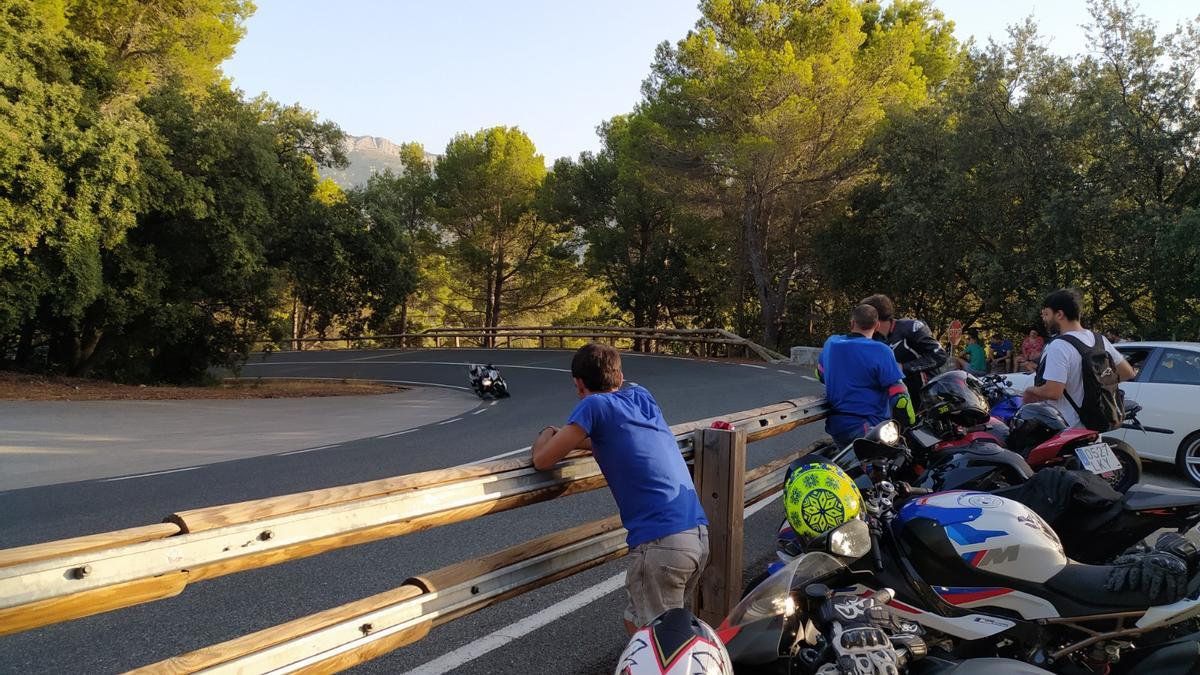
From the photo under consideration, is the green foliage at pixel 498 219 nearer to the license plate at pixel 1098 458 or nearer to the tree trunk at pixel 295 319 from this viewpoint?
the tree trunk at pixel 295 319

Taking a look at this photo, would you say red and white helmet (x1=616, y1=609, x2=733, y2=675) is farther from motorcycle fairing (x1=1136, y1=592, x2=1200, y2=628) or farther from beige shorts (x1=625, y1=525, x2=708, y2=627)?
motorcycle fairing (x1=1136, y1=592, x2=1200, y2=628)

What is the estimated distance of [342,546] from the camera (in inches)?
97.3

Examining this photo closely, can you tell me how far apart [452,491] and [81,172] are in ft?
54.3

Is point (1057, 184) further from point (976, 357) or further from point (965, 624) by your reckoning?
point (965, 624)

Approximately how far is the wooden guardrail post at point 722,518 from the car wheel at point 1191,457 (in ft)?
22.3

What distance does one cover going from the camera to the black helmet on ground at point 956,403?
5.27 metres

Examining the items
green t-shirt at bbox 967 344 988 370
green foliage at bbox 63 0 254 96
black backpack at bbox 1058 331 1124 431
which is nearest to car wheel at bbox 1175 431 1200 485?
black backpack at bbox 1058 331 1124 431

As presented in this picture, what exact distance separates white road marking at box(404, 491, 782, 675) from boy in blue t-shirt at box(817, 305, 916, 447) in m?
1.92

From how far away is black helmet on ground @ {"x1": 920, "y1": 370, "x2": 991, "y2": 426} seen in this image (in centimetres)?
527

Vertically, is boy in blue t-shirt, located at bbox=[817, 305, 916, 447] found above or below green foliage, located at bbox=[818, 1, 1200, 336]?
below

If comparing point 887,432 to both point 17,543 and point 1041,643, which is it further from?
point 17,543

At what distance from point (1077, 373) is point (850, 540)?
151 inches

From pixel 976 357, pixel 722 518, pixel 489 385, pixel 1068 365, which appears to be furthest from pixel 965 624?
pixel 489 385

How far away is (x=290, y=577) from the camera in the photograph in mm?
5055
